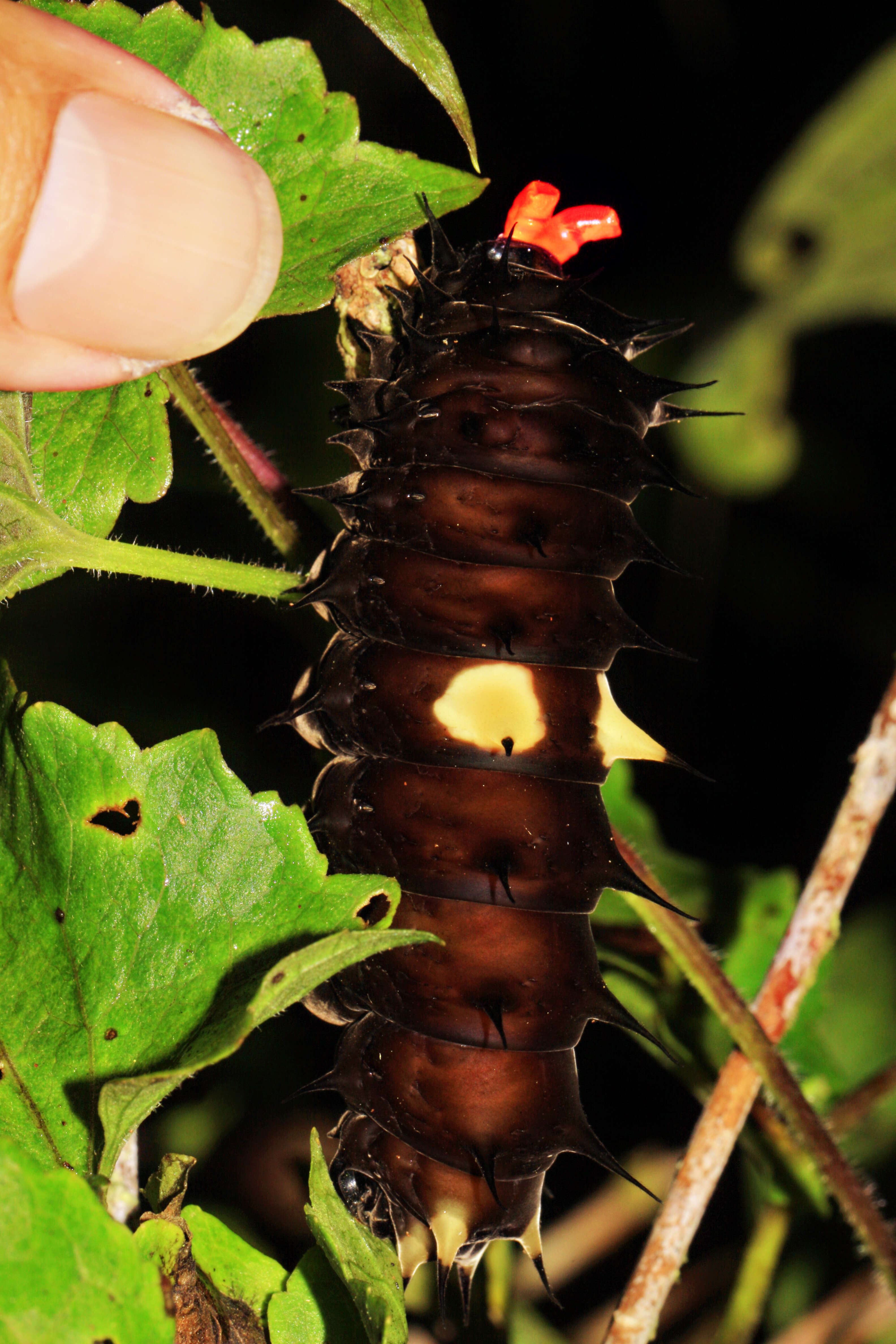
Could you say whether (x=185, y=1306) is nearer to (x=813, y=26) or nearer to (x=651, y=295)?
(x=651, y=295)

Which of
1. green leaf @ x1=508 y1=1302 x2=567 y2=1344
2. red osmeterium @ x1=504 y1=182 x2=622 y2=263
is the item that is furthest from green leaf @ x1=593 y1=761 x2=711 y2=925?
red osmeterium @ x1=504 y1=182 x2=622 y2=263

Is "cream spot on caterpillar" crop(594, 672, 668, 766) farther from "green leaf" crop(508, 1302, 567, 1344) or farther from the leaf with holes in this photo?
"green leaf" crop(508, 1302, 567, 1344)

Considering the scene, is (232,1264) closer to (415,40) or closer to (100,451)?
(100,451)

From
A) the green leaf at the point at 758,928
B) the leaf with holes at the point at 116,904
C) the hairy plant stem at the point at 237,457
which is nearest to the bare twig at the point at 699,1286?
the green leaf at the point at 758,928

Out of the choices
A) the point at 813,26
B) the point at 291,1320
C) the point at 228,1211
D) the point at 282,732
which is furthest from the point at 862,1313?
the point at 813,26

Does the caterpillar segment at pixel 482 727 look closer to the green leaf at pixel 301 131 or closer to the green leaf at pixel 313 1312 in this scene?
the green leaf at pixel 313 1312
